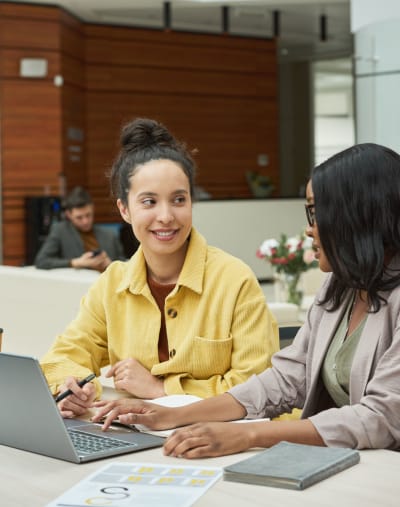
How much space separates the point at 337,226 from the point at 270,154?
15.2 meters

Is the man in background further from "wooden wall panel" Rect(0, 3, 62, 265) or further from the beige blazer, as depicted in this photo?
the beige blazer

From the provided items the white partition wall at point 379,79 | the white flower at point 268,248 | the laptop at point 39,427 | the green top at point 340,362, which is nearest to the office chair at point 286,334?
the green top at point 340,362

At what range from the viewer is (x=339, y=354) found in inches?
92.4

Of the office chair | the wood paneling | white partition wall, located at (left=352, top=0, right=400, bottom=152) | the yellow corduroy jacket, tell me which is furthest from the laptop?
the wood paneling

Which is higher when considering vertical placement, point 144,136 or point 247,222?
point 144,136

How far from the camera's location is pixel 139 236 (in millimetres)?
2910

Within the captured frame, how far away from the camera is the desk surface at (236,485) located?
1696 millimetres

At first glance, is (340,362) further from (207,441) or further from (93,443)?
(93,443)

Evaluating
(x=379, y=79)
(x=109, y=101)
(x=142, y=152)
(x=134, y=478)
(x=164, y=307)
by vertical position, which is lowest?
(x=134, y=478)

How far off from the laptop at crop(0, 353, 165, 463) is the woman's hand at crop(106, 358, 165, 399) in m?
0.51

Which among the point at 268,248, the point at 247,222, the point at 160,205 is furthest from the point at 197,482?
the point at 247,222

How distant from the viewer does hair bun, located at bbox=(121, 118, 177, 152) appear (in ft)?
9.89

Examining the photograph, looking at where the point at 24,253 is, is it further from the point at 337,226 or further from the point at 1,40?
the point at 337,226

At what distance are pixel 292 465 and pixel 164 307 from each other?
1133 mm
